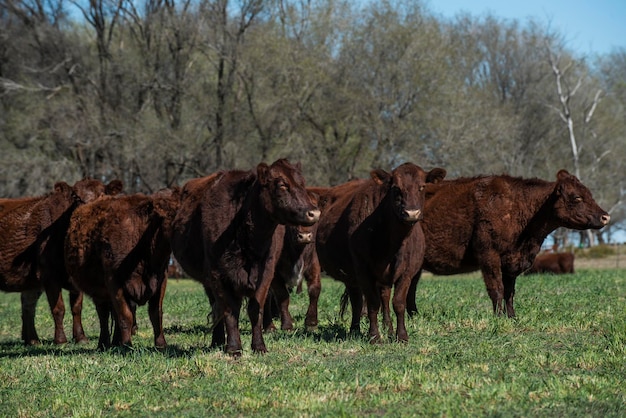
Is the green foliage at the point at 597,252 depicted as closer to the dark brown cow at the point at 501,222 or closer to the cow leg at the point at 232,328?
the dark brown cow at the point at 501,222

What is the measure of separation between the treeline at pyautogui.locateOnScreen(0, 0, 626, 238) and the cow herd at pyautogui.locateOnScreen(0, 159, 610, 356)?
25.8 meters

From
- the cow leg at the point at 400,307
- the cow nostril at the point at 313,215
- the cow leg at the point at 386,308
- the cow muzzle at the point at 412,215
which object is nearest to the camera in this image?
the cow nostril at the point at 313,215

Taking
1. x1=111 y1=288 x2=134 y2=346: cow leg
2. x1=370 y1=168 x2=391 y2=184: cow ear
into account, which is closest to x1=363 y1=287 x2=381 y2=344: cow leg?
x1=370 y1=168 x2=391 y2=184: cow ear

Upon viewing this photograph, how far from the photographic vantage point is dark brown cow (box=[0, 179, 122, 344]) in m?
12.1

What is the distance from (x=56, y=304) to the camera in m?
12.2

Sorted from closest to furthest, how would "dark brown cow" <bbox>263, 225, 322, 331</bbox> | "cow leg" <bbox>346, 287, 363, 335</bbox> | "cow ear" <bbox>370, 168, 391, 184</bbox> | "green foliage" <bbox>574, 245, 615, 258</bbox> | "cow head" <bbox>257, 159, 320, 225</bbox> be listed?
"cow head" <bbox>257, 159, 320, 225</bbox> < "cow ear" <bbox>370, 168, 391, 184</bbox> < "cow leg" <bbox>346, 287, 363, 335</bbox> < "dark brown cow" <bbox>263, 225, 322, 331</bbox> < "green foliage" <bbox>574, 245, 615, 258</bbox>

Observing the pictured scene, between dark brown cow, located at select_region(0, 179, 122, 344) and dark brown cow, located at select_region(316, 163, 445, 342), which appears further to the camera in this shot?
dark brown cow, located at select_region(0, 179, 122, 344)

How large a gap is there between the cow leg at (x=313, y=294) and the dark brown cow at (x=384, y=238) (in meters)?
1.04

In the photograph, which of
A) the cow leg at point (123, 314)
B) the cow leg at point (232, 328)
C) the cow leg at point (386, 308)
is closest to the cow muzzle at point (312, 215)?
the cow leg at point (232, 328)

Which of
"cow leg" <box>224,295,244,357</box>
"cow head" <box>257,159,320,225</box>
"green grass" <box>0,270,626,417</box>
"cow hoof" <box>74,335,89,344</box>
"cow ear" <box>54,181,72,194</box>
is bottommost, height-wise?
"cow hoof" <box>74,335,89,344</box>

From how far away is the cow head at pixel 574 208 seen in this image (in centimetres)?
1294

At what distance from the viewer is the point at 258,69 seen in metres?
39.2

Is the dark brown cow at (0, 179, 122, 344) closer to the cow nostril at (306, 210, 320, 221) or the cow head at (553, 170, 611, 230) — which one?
the cow nostril at (306, 210, 320, 221)

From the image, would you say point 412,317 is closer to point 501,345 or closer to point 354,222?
point 354,222
